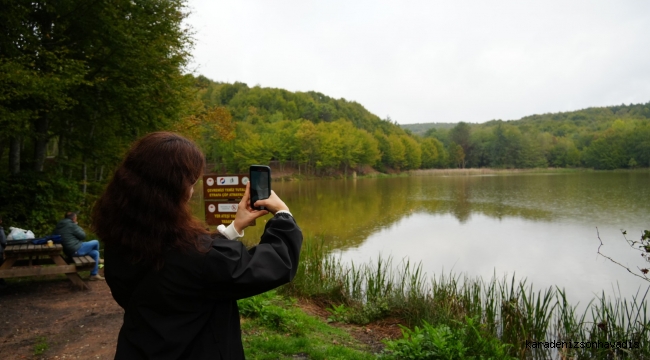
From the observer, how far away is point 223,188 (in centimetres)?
651

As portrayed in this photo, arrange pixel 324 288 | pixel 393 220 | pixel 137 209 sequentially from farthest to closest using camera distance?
pixel 393 220
pixel 324 288
pixel 137 209

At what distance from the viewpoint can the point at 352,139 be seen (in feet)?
247

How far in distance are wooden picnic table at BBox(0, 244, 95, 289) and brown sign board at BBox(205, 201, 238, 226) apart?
1.75 metres

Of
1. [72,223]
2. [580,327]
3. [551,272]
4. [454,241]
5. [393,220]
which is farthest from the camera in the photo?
[393,220]

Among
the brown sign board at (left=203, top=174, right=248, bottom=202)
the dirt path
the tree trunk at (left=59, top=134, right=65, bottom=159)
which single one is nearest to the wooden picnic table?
the dirt path

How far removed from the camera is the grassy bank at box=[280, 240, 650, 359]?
163 inches

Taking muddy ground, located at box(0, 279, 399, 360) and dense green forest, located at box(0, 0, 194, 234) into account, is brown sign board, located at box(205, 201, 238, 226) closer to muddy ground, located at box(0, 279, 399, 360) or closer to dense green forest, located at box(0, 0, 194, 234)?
muddy ground, located at box(0, 279, 399, 360)

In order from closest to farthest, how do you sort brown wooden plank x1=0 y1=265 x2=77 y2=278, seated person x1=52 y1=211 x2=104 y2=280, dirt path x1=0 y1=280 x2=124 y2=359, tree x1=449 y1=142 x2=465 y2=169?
dirt path x1=0 y1=280 x2=124 y2=359, brown wooden plank x1=0 y1=265 x2=77 y2=278, seated person x1=52 y1=211 x2=104 y2=280, tree x1=449 y1=142 x2=465 y2=169

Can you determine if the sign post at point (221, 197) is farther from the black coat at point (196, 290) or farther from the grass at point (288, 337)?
the black coat at point (196, 290)

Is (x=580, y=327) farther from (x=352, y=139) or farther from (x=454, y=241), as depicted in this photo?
(x=352, y=139)

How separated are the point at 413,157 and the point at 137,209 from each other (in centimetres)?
9054

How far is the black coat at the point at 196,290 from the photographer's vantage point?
48.1 inches

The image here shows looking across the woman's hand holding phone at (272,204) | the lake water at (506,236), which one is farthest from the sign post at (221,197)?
the woman's hand holding phone at (272,204)

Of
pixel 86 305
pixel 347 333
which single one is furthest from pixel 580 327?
pixel 86 305
